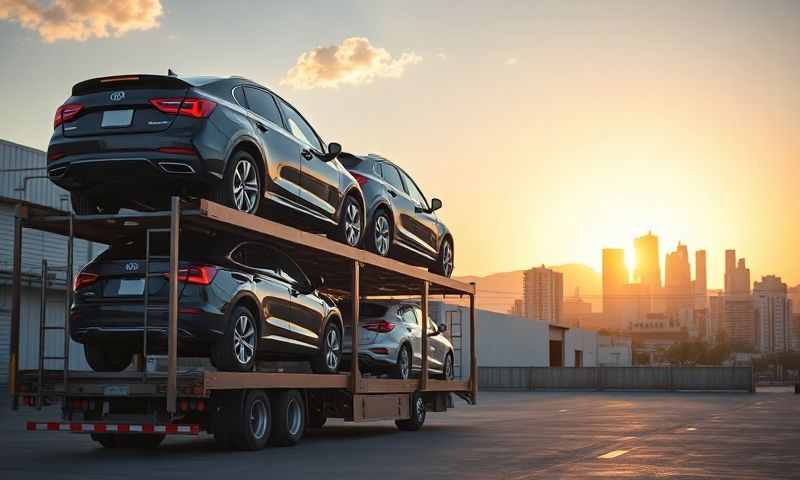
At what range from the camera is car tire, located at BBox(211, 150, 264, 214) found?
1068 centimetres

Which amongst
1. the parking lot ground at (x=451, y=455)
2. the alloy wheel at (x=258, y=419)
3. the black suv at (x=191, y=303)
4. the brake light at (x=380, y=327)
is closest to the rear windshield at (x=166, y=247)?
the black suv at (x=191, y=303)

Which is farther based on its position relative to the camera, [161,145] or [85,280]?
[85,280]

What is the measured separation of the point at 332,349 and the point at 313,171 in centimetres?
237

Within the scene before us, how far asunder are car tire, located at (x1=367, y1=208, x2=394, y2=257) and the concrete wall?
39.4 m

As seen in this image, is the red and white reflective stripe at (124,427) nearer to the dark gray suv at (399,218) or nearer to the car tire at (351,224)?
the car tire at (351,224)

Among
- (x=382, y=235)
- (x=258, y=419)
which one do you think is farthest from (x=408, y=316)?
(x=258, y=419)

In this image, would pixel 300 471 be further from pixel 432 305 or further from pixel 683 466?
pixel 432 305

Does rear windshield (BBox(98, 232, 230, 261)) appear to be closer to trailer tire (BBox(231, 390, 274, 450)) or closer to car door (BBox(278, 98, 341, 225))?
car door (BBox(278, 98, 341, 225))

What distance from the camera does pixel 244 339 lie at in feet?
36.5

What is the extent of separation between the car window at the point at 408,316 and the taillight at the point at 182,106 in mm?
6645

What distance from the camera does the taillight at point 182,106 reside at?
10453 mm

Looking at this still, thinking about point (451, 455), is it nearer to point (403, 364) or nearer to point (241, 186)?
point (241, 186)

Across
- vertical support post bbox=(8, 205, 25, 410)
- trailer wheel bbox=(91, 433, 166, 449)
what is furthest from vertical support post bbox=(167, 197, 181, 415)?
trailer wheel bbox=(91, 433, 166, 449)

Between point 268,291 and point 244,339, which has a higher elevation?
point 268,291
